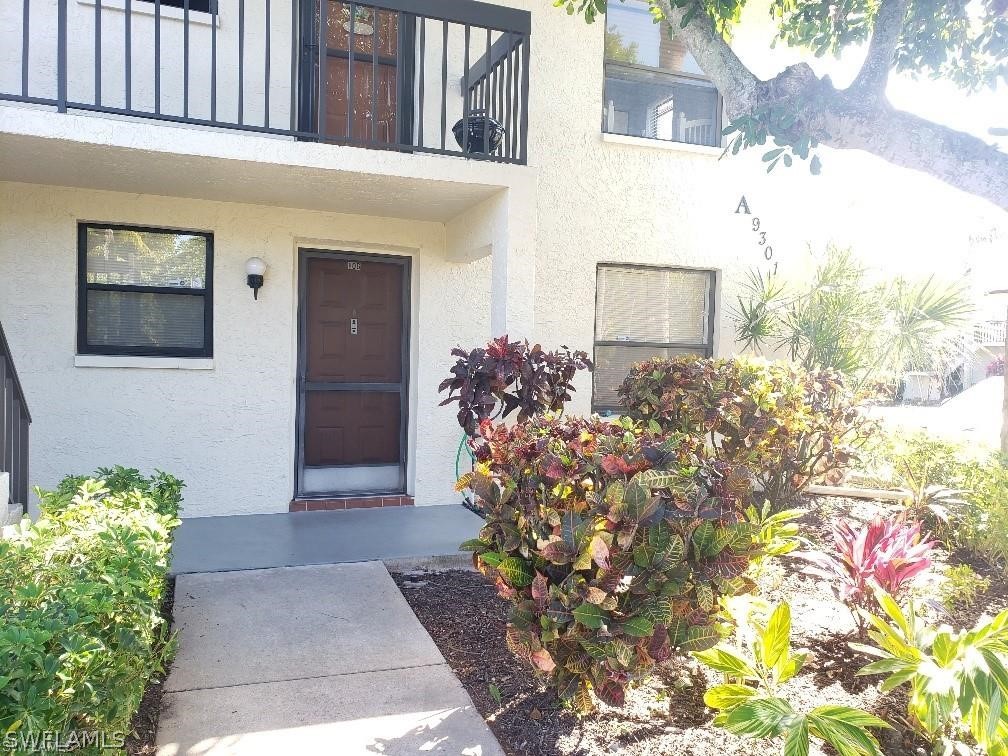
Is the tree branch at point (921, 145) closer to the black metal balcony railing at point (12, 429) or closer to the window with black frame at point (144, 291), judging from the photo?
the black metal balcony railing at point (12, 429)

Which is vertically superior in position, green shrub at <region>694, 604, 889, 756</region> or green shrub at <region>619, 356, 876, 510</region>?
green shrub at <region>619, 356, 876, 510</region>

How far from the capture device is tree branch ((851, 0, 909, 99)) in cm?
380

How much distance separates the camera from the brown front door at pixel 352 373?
6.57 meters

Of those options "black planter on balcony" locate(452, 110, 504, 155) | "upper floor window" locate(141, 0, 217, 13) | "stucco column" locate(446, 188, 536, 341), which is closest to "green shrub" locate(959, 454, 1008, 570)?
"stucco column" locate(446, 188, 536, 341)

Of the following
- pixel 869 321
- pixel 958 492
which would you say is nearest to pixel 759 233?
pixel 869 321

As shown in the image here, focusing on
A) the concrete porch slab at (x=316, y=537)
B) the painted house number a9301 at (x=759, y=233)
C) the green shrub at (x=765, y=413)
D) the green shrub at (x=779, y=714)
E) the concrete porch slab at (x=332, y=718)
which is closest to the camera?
the green shrub at (x=779, y=714)

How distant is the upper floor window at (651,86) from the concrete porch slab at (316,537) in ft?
13.4

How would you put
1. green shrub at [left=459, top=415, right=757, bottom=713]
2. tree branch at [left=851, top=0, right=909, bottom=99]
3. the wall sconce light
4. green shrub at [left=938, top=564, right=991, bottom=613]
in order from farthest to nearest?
the wall sconce light < green shrub at [left=938, top=564, right=991, bottom=613] < tree branch at [left=851, top=0, right=909, bottom=99] < green shrub at [left=459, top=415, right=757, bottom=713]

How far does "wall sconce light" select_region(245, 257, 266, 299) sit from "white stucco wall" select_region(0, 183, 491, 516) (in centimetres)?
9

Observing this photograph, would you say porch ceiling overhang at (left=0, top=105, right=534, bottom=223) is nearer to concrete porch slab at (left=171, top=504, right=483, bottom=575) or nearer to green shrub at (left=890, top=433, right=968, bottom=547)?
concrete porch slab at (left=171, top=504, right=483, bottom=575)

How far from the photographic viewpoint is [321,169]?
4.91 metres

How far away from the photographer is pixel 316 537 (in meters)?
5.65

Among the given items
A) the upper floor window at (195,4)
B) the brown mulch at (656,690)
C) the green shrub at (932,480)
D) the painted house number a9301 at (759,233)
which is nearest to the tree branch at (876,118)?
the brown mulch at (656,690)

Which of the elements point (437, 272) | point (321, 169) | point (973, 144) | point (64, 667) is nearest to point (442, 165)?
point (321, 169)
